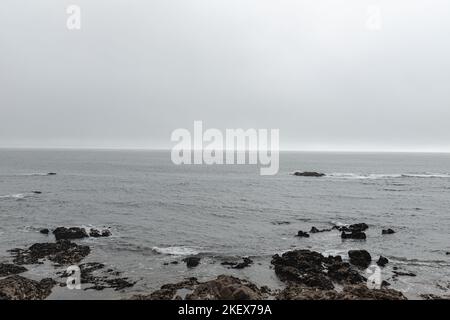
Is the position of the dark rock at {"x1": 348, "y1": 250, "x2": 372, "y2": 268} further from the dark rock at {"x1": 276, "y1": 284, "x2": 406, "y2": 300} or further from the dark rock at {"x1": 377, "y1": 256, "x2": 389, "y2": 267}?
the dark rock at {"x1": 276, "y1": 284, "x2": 406, "y2": 300}

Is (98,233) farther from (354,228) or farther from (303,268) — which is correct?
(354,228)

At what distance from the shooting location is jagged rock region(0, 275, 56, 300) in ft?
83.8

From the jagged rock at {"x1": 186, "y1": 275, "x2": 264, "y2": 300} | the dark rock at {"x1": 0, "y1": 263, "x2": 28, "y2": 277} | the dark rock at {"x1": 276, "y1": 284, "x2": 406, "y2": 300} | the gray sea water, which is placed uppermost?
the jagged rock at {"x1": 186, "y1": 275, "x2": 264, "y2": 300}

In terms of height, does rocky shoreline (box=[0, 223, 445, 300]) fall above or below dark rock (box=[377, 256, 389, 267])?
above

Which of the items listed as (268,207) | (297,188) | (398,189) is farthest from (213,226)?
(398,189)

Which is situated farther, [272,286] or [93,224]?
[93,224]

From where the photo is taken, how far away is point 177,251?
1581 inches

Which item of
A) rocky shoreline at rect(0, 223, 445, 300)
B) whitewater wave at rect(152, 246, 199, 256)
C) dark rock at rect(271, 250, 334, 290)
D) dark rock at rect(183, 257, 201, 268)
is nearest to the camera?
rocky shoreline at rect(0, 223, 445, 300)

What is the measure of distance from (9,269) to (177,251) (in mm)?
16452

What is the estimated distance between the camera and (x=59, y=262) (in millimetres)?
34875

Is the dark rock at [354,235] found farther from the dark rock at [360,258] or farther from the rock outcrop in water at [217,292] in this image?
the rock outcrop in water at [217,292]

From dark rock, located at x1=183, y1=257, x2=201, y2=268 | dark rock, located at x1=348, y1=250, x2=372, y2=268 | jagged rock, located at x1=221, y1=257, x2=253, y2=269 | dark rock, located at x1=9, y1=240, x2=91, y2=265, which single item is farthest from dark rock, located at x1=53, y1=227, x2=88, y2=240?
dark rock, located at x1=348, y1=250, x2=372, y2=268

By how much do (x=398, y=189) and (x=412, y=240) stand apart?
200 feet
